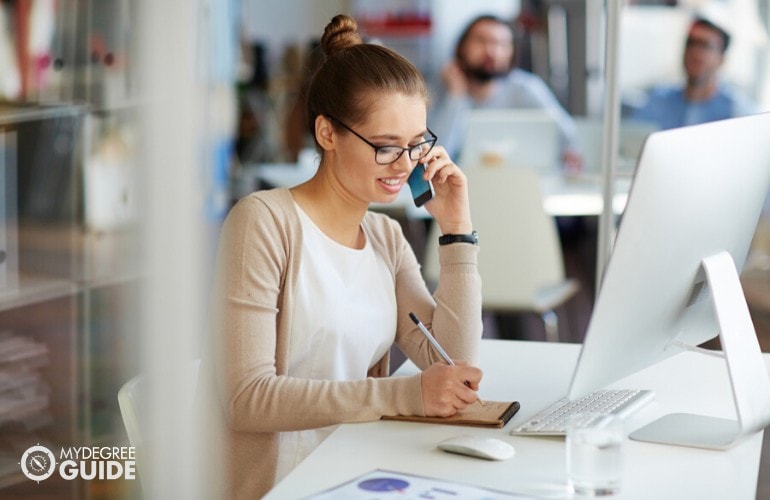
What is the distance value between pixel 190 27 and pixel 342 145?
38.6 inches

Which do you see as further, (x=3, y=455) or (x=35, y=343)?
(x=35, y=343)

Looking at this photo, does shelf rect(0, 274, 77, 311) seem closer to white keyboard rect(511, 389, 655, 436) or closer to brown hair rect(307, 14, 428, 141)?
brown hair rect(307, 14, 428, 141)

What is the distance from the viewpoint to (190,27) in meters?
0.70

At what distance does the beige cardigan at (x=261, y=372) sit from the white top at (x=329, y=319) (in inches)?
1.1

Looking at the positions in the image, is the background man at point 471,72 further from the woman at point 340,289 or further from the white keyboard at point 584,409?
the white keyboard at point 584,409

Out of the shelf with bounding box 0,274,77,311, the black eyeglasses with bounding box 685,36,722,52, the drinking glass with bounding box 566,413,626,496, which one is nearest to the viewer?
the drinking glass with bounding box 566,413,626,496

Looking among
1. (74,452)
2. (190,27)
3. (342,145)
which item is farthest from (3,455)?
(190,27)

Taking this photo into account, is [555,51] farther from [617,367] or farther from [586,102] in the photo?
[617,367]

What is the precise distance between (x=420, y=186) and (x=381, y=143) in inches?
5.8

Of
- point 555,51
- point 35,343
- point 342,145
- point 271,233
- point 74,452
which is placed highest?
point 555,51

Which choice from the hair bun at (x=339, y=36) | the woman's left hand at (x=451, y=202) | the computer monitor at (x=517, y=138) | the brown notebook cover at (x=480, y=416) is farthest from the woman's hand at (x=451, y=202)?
the computer monitor at (x=517, y=138)

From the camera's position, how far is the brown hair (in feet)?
5.42

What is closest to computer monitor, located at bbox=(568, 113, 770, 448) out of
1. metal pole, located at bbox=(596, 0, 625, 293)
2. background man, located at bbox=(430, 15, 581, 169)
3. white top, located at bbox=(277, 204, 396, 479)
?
white top, located at bbox=(277, 204, 396, 479)

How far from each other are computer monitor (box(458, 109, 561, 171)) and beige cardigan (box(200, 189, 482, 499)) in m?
2.71
